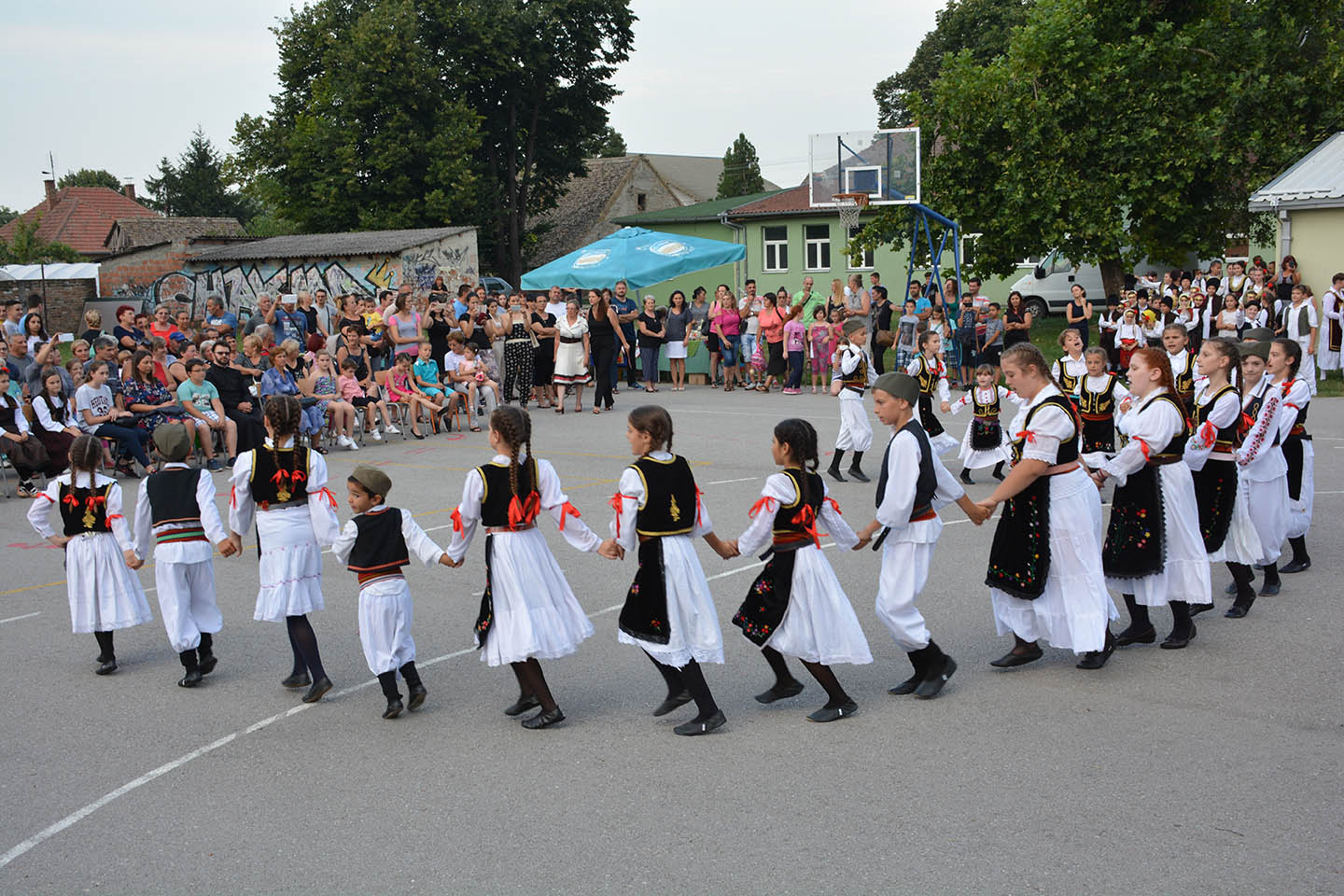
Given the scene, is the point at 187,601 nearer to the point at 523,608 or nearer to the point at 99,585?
the point at 99,585

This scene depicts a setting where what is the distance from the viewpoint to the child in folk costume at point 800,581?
19.6 feet

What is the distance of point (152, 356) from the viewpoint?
49.6 feet

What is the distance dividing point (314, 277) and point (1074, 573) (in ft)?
108

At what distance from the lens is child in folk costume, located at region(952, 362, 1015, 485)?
12.2 metres

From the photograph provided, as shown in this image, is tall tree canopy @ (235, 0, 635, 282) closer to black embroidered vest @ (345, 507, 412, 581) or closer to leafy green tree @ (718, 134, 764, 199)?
leafy green tree @ (718, 134, 764, 199)

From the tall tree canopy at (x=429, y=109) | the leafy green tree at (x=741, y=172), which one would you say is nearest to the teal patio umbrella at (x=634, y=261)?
the tall tree canopy at (x=429, y=109)

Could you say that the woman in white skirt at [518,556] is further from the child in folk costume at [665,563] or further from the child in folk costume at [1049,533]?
the child in folk costume at [1049,533]

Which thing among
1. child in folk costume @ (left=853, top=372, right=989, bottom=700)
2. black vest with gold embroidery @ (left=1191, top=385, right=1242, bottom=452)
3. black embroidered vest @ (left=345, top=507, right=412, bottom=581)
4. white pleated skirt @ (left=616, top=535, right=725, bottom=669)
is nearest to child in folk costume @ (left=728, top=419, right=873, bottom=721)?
white pleated skirt @ (left=616, top=535, right=725, bottom=669)

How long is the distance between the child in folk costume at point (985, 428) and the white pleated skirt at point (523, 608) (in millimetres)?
6968

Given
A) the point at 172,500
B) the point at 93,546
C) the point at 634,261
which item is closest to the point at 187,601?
the point at 172,500

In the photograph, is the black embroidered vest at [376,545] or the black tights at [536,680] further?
the black embroidered vest at [376,545]

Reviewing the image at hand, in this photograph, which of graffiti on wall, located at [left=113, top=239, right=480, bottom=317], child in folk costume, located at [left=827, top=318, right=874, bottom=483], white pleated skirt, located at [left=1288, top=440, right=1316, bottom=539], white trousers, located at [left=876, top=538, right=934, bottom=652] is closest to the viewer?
white trousers, located at [left=876, top=538, right=934, bottom=652]

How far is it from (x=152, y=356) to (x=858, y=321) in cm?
912

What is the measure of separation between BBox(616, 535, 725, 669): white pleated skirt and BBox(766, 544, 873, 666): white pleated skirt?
36cm
